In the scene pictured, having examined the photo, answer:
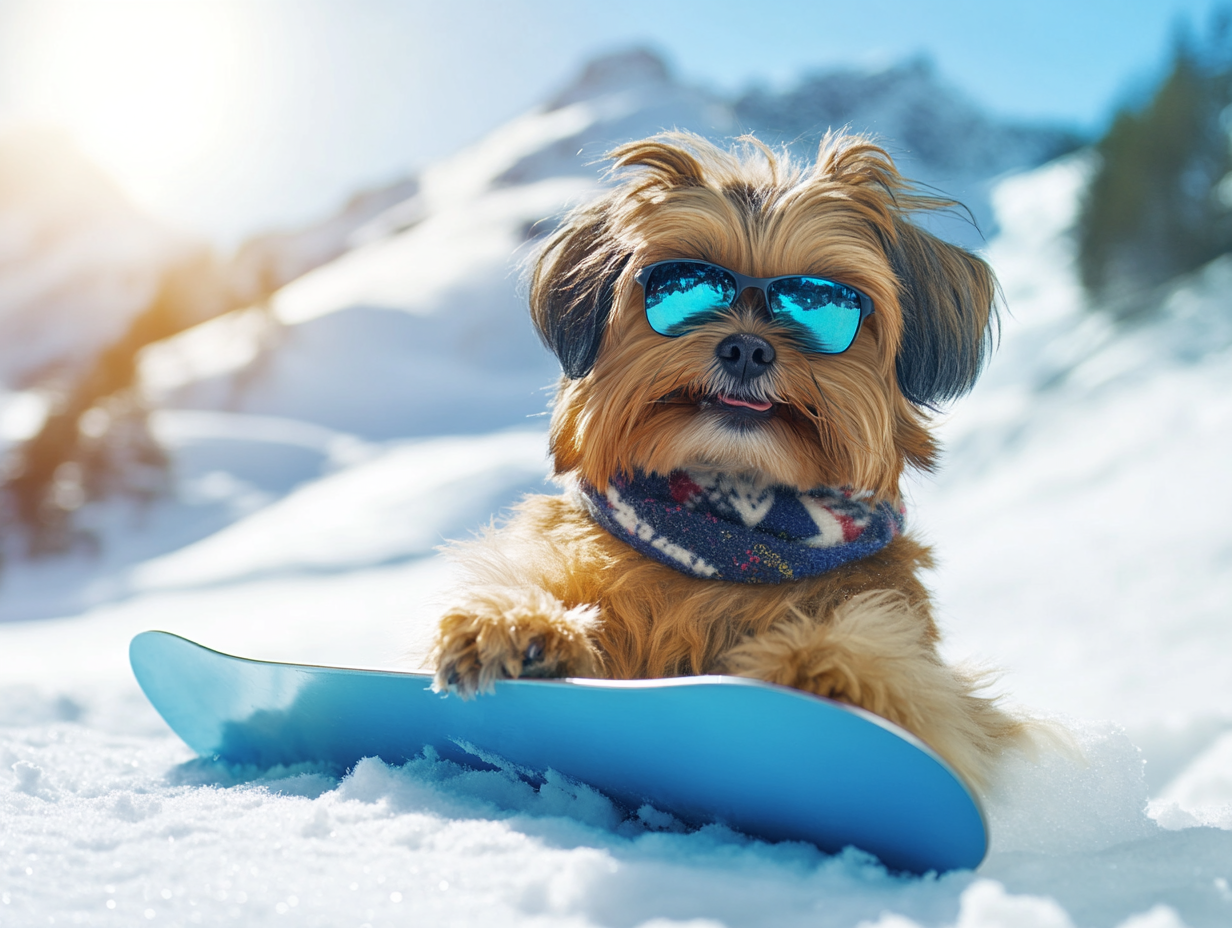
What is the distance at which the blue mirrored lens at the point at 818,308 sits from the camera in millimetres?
2096

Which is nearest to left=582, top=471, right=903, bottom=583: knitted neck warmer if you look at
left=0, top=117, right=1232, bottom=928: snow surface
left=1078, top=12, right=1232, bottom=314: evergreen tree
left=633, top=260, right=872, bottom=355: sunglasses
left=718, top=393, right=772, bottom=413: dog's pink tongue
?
left=718, top=393, right=772, bottom=413: dog's pink tongue

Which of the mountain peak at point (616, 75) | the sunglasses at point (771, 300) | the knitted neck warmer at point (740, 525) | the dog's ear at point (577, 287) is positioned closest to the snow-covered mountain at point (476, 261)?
the dog's ear at point (577, 287)

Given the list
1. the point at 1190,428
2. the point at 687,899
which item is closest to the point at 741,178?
the point at 687,899

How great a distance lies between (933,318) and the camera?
2385 millimetres

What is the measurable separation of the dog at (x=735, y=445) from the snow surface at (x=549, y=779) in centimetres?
35

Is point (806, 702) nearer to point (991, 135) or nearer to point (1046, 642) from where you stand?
point (1046, 642)

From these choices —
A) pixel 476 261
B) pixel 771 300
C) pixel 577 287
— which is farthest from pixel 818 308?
pixel 476 261

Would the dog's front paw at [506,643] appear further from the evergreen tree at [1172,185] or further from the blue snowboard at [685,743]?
the evergreen tree at [1172,185]

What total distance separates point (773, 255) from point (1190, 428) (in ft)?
29.9

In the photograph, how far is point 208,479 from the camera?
13.9 metres

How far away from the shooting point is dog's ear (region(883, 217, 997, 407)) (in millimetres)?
2369

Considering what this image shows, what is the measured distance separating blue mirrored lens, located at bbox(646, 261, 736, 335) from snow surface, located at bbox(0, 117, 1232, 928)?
0.88m

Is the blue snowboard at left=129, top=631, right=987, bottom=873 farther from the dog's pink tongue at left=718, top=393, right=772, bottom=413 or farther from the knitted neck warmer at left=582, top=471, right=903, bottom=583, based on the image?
the dog's pink tongue at left=718, top=393, right=772, bottom=413

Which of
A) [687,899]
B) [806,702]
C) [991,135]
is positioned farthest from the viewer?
[991,135]
